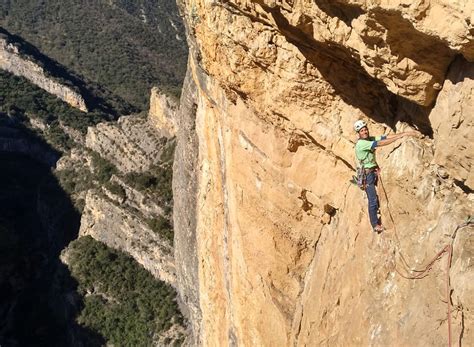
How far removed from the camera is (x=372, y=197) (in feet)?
27.7

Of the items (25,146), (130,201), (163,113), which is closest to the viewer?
(130,201)

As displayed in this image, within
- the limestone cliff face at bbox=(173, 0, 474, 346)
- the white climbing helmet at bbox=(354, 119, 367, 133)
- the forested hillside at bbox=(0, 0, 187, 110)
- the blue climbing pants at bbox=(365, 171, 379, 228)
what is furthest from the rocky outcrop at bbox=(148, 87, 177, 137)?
the blue climbing pants at bbox=(365, 171, 379, 228)

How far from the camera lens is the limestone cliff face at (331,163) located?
6891 millimetres

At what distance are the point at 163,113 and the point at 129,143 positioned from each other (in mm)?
3286

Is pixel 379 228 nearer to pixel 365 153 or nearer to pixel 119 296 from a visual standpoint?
pixel 365 153

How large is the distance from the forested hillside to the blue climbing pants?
5017cm

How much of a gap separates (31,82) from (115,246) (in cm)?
3017

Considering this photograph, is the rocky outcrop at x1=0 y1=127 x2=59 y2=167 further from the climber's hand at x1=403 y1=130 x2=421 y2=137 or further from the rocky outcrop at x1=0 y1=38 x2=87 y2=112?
the climber's hand at x1=403 y1=130 x2=421 y2=137

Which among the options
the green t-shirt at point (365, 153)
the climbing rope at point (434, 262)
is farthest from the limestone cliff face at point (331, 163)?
the green t-shirt at point (365, 153)

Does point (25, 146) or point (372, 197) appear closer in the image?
point (372, 197)

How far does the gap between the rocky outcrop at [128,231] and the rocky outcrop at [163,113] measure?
4647 mm

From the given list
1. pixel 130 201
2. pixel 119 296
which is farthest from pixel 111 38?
pixel 119 296

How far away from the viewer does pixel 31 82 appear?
189 ft

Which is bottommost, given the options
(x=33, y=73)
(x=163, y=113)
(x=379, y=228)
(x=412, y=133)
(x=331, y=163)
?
(x=379, y=228)
